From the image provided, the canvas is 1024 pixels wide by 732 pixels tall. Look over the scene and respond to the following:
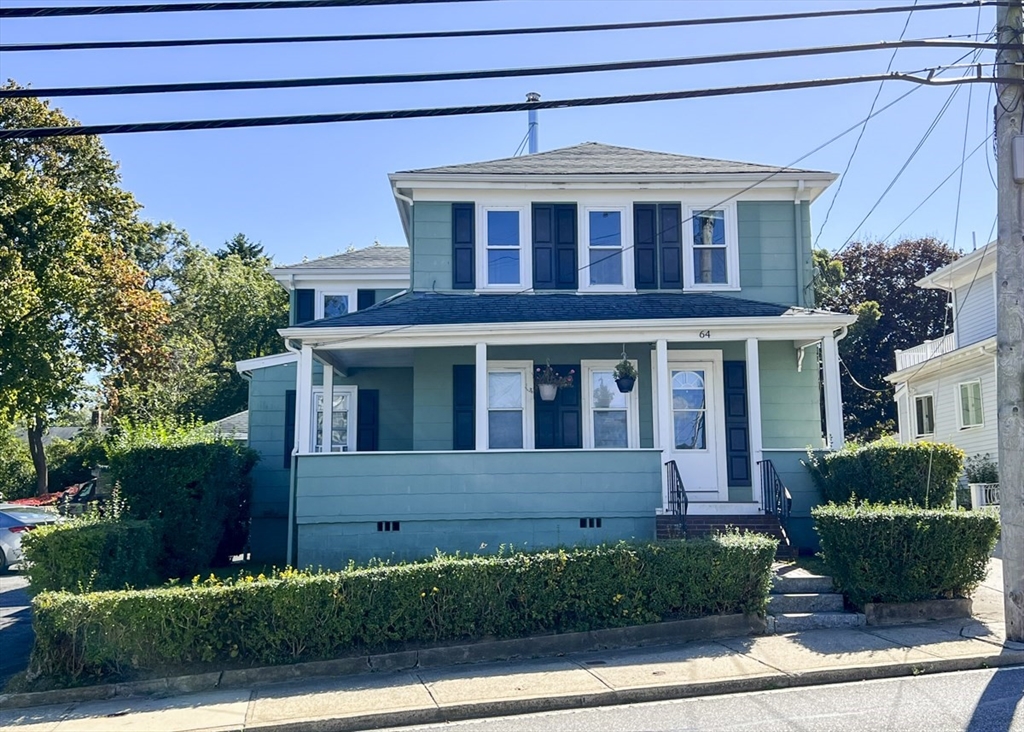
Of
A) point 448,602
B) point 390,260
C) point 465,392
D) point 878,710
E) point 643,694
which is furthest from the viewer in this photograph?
point 390,260

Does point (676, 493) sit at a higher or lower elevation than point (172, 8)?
lower

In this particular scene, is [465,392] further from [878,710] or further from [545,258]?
[878,710]

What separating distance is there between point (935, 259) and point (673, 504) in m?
30.8

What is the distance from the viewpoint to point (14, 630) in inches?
478

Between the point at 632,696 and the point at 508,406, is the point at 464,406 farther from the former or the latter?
the point at 632,696

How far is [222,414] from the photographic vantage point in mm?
39531

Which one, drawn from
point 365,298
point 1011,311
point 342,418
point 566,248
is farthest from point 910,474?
point 365,298

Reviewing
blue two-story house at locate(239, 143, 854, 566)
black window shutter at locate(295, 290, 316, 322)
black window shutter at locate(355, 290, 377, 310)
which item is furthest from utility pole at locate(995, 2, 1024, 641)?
black window shutter at locate(295, 290, 316, 322)

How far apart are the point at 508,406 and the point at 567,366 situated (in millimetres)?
1239

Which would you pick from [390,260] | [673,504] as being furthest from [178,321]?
[673,504]

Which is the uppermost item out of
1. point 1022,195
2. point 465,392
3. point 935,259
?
point 935,259

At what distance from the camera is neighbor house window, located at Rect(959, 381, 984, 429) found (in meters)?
24.8

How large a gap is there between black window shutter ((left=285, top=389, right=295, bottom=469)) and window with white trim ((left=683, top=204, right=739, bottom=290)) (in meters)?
8.20

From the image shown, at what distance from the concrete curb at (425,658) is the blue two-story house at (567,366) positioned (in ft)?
10.3
